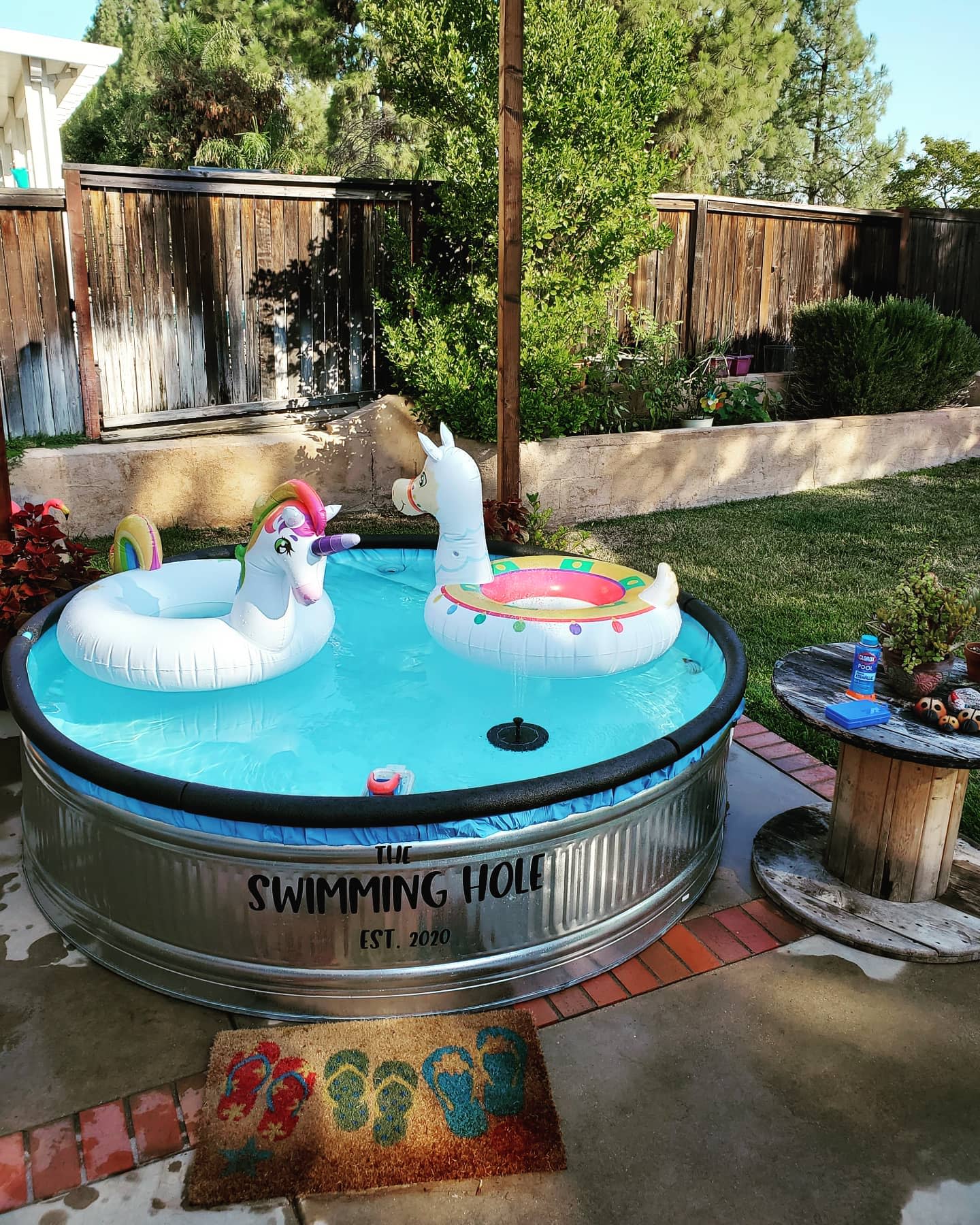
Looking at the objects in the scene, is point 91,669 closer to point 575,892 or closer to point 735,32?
point 575,892

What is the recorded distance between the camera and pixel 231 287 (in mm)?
8484

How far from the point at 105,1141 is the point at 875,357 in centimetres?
1026

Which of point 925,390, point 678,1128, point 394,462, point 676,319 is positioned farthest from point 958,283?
point 678,1128

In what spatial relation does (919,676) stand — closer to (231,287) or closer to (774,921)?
(774,921)

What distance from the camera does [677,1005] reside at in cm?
311

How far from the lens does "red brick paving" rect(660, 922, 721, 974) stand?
10.8ft

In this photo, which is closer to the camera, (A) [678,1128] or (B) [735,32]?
(A) [678,1128]

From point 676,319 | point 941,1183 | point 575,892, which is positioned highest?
point 676,319

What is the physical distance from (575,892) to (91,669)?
7.52ft

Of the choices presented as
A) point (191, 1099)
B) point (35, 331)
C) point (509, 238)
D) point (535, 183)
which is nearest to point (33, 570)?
point (191, 1099)

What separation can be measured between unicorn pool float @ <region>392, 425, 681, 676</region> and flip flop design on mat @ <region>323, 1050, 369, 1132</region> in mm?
1950

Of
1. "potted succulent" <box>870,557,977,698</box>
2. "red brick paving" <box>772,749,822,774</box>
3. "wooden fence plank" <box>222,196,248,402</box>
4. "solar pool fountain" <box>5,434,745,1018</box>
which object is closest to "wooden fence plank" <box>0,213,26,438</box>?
"wooden fence plank" <box>222,196,248,402</box>

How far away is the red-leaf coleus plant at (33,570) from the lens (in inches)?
199

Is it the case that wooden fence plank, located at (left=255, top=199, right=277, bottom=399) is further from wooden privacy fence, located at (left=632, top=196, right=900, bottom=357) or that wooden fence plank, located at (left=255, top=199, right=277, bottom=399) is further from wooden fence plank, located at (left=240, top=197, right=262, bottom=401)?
wooden privacy fence, located at (left=632, top=196, right=900, bottom=357)
